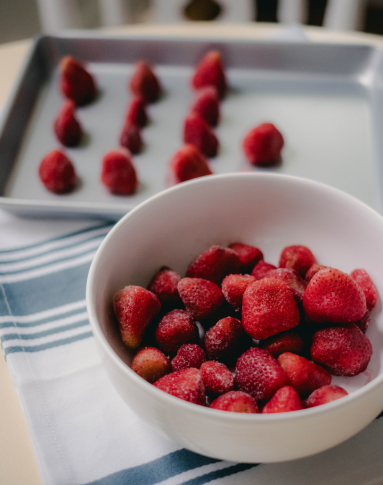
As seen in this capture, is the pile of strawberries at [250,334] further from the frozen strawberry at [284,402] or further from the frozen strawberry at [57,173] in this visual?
the frozen strawberry at [57,173]

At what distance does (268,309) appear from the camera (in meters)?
0.51

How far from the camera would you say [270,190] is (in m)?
0.63

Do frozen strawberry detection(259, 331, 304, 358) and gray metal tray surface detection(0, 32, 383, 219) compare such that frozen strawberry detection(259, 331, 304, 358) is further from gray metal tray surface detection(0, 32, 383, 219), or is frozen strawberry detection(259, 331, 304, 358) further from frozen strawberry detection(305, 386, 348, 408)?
gray metal tray surface detection(0, 32, 383, 219)

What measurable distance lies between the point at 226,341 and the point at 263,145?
51 centimetres

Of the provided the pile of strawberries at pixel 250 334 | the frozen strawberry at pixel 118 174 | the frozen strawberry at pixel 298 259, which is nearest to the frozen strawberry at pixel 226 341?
the pile of strawberries at pixel 250 334

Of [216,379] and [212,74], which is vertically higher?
[212,74]

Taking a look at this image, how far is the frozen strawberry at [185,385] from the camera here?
449 mm

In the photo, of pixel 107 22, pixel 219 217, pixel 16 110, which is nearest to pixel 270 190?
pixel 219 217

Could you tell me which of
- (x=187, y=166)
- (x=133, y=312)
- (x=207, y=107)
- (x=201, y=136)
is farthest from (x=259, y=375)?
(x=207, y=107)

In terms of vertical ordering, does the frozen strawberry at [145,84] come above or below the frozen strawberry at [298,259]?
above

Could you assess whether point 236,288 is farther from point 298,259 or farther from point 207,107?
point 207,107

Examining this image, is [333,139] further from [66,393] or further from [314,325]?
[66,393]

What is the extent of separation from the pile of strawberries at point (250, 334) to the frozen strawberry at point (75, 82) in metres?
0.68

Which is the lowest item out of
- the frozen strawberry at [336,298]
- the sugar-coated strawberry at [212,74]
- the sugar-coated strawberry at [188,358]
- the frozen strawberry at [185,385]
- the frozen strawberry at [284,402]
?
the sugar-coated strawberry at [188,358]
